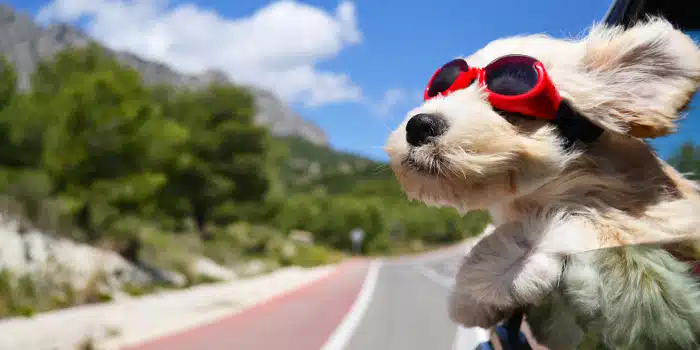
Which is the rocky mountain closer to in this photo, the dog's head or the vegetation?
the vegetation

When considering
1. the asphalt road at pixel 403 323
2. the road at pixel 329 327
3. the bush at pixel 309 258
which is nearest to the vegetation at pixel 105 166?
the asphalt road at pixel 403 323

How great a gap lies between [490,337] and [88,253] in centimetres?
1766

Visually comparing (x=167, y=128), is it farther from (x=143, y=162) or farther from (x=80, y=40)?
(x=80, y=40)

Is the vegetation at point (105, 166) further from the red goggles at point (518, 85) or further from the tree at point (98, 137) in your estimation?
the red goggles at point (518, 85)

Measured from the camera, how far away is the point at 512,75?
1.28 meters

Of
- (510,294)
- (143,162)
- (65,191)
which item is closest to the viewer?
(510,294)

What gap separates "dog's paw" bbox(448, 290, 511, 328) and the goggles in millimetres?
375

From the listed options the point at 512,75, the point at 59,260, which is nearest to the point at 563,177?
the point at 512,75

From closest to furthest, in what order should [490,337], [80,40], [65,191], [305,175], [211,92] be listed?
[490,337], [65,191], [80,40], [211,92], [305,175]

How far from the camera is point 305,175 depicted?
366ft

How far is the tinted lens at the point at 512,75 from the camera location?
1235 mm

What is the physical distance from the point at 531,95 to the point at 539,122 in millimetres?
69

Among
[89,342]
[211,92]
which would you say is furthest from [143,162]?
[211,92]

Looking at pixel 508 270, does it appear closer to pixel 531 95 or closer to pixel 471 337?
pixel 531 95
